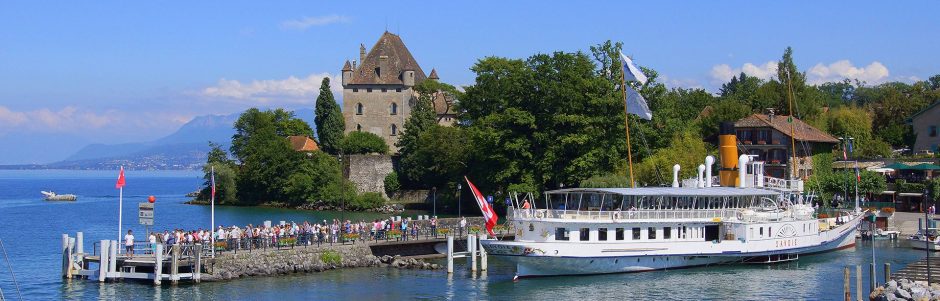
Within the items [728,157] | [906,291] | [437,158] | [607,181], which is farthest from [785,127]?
[906,291]

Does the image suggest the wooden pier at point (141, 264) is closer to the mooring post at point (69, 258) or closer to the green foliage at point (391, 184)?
the mooring post at point (69, 258)

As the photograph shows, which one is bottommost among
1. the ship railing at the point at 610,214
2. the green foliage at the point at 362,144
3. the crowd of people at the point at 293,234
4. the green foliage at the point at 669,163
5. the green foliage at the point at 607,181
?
the crowd of people at the point at 293,234

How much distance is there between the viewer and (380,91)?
122 meters

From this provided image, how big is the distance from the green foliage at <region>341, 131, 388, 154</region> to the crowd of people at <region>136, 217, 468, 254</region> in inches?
2238

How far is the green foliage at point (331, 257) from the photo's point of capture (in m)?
Result: 48.9

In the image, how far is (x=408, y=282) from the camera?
4559 centimetres

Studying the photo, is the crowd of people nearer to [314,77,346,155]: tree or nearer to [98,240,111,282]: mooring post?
[98,240,111,282]: mooring post

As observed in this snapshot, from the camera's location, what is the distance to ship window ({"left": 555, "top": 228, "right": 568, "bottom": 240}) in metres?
47.8

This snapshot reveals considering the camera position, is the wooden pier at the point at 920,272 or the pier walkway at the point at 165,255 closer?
the wooden pier at the point at 920,272

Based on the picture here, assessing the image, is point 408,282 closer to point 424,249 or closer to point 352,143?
point 424,249

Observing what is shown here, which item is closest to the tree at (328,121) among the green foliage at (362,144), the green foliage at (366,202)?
the green foliage at (362,144)

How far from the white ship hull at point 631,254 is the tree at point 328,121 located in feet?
213

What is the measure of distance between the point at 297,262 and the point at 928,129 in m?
61.5

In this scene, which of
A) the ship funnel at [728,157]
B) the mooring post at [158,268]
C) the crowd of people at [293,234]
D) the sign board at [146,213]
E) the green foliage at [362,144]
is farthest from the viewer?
the green foliage at [362,144]
